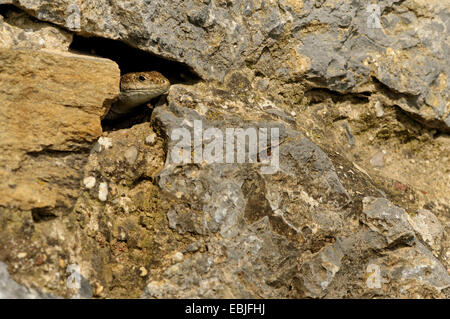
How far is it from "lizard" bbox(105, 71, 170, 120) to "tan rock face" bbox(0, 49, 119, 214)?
0.26m

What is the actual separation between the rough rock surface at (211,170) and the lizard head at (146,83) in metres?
0.09

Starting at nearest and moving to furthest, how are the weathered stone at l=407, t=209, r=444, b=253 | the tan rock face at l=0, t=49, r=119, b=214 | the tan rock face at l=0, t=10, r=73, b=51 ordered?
the tan rock face at l=0, t=49, r=119, b=214, the tan rock face at l=0, t=10, r=73, b=51, the weathered stone at l=407, t=209, r=444, b=253

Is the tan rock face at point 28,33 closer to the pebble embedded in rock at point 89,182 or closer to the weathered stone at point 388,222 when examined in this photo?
the pebble embedded in rock at point 89,182

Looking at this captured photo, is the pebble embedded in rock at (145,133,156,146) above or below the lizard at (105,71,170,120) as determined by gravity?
below

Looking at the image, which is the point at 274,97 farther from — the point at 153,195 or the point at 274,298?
the point at 274,298

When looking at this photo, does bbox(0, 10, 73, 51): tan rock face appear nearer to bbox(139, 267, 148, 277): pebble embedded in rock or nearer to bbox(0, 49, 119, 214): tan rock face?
bbox(0, 49, 119, 214): tan rock face

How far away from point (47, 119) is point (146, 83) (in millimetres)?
710

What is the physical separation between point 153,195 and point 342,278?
125 cm

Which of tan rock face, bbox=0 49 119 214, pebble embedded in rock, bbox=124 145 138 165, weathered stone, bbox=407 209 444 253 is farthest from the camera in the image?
weathered stone, bbox=407 209 444 253

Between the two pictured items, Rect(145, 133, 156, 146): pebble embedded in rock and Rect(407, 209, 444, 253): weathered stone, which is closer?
Rect(145, 133, 156, 146): pebble embedded in rock

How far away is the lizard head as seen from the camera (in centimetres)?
343

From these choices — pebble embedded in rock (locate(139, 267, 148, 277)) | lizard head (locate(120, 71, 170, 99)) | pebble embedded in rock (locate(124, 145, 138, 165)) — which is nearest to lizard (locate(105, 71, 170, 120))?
lizard head (locate(120, 71, 170, 99))

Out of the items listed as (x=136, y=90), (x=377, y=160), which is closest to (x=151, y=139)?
(x=136, y=90)

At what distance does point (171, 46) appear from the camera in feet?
11.4
